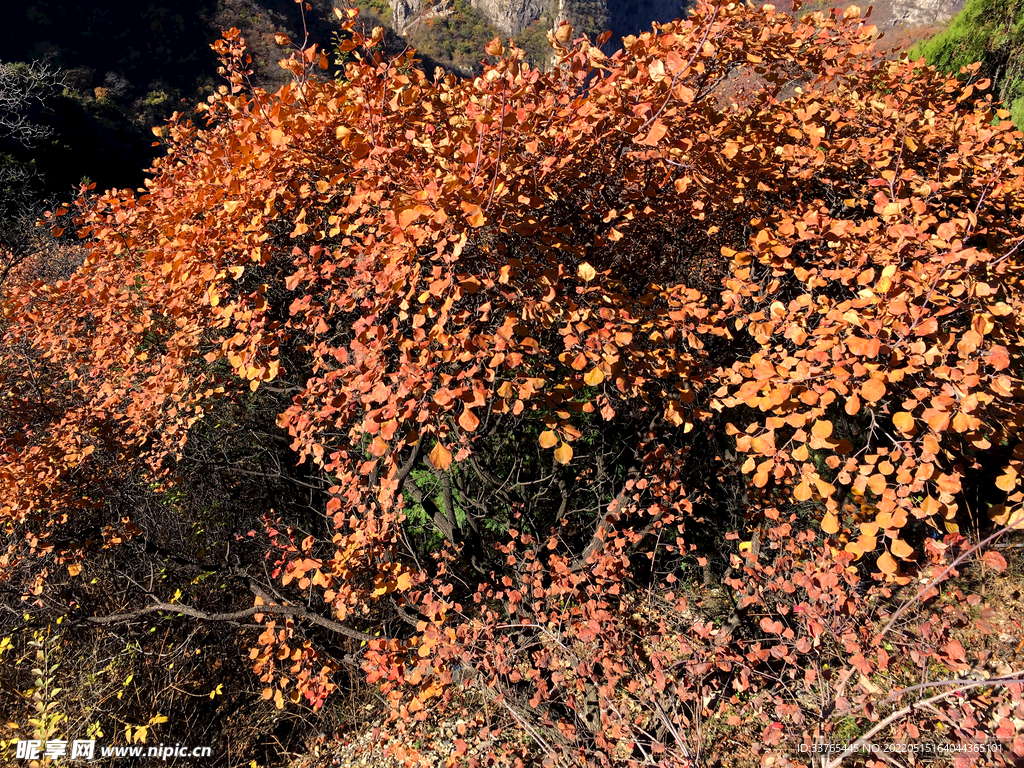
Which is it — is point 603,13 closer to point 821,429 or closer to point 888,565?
point 821,429

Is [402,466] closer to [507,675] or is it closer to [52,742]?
[507,675]

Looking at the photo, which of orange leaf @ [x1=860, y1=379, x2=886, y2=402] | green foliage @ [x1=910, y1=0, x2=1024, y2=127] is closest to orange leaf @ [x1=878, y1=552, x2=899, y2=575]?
orange leaf @ [x1=860, y1=379, x2=886, y2=402]

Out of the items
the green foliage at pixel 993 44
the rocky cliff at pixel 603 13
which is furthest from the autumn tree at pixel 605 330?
the rocky cliff at pixel 603 13

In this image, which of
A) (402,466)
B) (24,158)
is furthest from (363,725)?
(24,158)

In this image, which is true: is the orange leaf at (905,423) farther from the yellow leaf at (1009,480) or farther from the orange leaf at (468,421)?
the orange leaf at (468,421)

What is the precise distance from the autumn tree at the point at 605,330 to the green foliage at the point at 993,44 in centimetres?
936

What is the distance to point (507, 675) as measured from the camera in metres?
3.14

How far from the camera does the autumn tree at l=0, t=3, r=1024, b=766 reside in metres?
1.69

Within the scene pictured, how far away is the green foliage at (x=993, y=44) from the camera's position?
31.2ft

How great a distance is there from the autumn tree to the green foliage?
936 centimetres

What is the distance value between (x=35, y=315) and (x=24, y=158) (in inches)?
833

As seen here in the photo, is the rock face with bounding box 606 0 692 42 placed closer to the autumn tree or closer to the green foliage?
the green foliage

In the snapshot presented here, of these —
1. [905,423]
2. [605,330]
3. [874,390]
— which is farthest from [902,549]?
[605,330]

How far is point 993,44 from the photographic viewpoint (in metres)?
Result: 9.85
